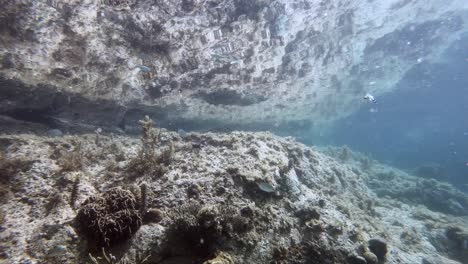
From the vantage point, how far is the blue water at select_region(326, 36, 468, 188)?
35.4 metres

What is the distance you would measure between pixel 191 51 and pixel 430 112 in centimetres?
6222

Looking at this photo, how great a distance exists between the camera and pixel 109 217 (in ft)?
15.8

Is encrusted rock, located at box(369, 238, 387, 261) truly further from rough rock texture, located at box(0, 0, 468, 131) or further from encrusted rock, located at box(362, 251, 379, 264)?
rough rock texture, located at box(0, 0, 468, 131)

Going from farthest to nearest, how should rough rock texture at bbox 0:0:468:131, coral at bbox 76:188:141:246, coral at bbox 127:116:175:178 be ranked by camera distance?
rough rock texture at bbox 0:0:468:131 < coral at bbox 127:116:175:178 < coral at bbox 76:188:141:246

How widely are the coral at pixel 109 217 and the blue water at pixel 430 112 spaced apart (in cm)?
3754

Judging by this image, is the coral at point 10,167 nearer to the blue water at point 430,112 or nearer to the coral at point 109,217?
the coral at point 109,217

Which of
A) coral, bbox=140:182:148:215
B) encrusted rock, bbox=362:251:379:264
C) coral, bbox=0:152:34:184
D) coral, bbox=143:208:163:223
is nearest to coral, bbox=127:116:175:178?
Result: coral, bbox=140:182:148:215

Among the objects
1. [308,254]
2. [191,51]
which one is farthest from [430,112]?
[308,254]

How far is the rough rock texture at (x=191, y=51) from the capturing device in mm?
10359

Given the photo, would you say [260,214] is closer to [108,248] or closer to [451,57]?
[108,248]

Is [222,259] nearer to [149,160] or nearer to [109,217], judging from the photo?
[109,217]

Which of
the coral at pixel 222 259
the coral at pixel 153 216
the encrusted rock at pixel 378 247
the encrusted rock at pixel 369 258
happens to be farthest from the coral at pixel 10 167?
the encrusted rock at pixel 378 247

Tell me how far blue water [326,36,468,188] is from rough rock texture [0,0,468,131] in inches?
396

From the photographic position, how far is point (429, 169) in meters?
34.2
